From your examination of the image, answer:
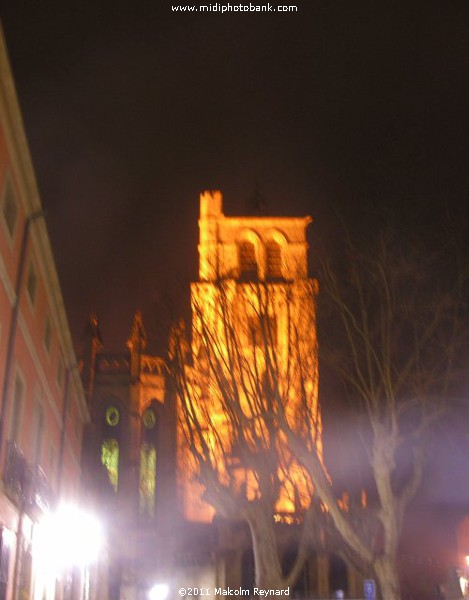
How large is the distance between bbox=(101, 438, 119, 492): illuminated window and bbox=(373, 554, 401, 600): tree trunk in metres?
32.5

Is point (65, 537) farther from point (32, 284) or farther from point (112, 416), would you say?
point (112, 416)

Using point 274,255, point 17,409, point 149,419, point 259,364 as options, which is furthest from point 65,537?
point 274,255

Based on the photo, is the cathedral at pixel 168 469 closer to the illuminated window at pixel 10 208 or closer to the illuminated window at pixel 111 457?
the illuminated window at pixel 111 457

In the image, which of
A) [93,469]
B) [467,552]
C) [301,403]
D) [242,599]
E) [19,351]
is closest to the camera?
[19,351]

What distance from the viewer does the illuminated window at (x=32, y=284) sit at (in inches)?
707

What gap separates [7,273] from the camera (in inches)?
593

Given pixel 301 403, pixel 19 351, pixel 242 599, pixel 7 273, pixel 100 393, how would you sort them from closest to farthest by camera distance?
pixel 7 273 → pixel 19 351 → pixel 301 403 → pixel 242 599 → pixel 100 393

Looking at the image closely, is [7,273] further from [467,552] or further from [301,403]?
[467,552]

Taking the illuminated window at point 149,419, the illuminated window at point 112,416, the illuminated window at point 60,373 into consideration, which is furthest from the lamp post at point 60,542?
the illuminated window at point 149,419

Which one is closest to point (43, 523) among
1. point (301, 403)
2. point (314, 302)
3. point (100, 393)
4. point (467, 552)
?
point (301, 403)

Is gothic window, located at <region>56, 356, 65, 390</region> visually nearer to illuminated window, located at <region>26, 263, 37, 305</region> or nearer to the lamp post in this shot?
the lamp post

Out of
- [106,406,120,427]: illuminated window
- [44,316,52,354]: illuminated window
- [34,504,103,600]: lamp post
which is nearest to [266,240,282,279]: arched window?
[106,406,120,427]: illuminated window

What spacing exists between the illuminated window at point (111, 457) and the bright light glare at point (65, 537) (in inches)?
748

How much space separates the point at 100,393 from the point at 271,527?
101 ft
